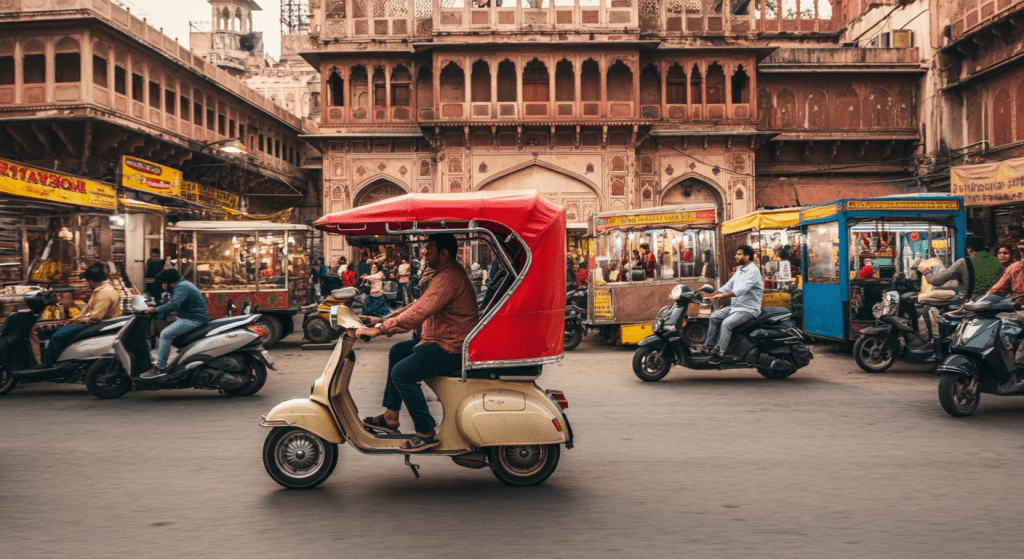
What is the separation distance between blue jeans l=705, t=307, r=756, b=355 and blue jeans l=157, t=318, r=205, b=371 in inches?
217

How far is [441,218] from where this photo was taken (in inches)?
197

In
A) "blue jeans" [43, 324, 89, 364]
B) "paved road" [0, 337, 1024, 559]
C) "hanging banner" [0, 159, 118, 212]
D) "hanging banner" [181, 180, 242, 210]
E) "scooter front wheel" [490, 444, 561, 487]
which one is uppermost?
"hanging banner" [181, 180, 242, 210]

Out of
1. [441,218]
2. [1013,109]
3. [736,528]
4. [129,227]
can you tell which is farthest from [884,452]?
[1013,109]

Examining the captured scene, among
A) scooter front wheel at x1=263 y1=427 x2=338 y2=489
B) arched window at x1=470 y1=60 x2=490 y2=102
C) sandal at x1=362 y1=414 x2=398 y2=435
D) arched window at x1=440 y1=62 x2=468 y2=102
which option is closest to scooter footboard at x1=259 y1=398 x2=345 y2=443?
scooter front wheel at x1=263 y1=427 x2=338 y2=489

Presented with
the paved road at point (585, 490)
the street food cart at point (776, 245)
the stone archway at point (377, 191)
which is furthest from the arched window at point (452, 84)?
the paved road at point (585, 490)

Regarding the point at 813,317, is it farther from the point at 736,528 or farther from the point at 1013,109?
the point at 1013,109

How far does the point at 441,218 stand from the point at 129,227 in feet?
67.7

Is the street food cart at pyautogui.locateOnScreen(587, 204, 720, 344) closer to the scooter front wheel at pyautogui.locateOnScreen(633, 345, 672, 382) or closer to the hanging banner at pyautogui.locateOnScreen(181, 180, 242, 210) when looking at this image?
the scooter front wheel at pyautogui.locateOnScreen(633, 345, 672, 382)

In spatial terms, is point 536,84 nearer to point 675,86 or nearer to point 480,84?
point 480,84

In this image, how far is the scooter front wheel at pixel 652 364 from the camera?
10039mm

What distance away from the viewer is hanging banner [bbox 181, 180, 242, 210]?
2628cm

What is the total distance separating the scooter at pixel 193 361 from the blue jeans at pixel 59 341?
49 cm

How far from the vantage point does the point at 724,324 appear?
31.9ft

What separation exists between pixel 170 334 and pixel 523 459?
16.1 feet
